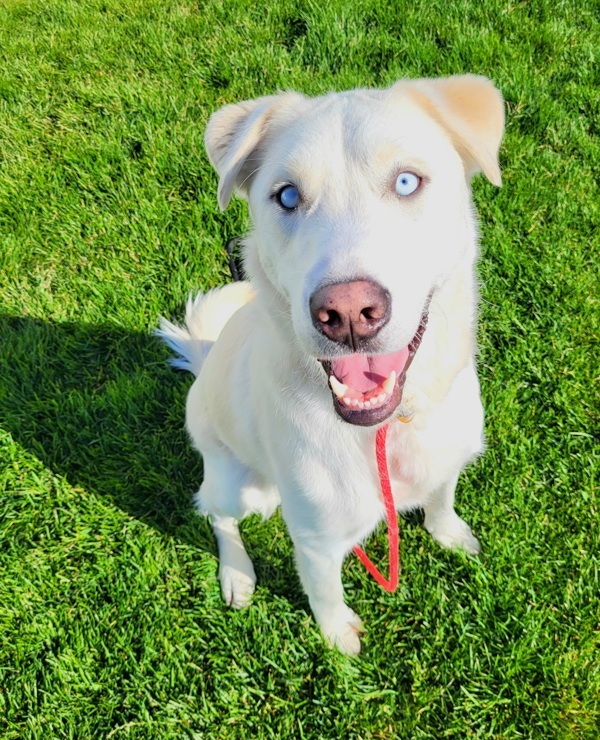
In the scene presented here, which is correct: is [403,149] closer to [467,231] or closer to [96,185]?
[467,231]

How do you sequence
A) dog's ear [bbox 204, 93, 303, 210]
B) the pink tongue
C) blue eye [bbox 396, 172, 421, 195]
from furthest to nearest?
dog's ear [bbox 204, 93, 303, 210] → the pink tongue → blue eye [bbox 396, 172, 421, 195]

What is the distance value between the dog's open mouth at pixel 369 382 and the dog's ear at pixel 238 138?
745 millimetres

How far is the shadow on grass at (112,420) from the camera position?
338cm

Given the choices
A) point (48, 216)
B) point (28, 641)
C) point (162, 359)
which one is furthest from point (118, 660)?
point (48, 216)

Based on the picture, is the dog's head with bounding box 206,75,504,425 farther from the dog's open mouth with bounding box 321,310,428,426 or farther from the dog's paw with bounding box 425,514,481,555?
the dog's paw with bounding box 425,514,481,555

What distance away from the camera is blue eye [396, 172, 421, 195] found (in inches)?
74.9

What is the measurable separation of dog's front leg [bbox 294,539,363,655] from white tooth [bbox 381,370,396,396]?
2.48 feet

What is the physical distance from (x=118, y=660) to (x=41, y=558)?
71cm

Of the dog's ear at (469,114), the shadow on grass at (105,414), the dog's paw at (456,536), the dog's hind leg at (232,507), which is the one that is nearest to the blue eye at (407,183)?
the dog's ear at (469,114)

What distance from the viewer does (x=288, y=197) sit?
199 centimetres

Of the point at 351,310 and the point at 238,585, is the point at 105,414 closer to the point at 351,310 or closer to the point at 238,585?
the point at 238,585

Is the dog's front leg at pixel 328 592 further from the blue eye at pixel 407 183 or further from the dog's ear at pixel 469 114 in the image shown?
the dog's ear at pixel 469 114

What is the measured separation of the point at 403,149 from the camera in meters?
1.88

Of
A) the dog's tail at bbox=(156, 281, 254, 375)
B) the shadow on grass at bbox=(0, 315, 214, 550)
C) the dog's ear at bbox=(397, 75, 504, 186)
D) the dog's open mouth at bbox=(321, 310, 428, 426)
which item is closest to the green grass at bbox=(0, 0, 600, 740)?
the shadow on grass at bbox=(0, 315, 214, 550)
